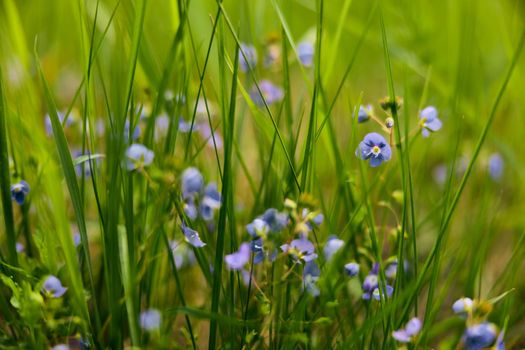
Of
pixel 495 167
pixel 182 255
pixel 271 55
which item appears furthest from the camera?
pixel 495 167

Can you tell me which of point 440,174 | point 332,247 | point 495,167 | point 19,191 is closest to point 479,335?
point 332,247

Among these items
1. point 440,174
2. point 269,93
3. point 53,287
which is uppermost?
point 440,174

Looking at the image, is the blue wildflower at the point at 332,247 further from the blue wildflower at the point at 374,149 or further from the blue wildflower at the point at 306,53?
the blue wildflower at the point at 306,53

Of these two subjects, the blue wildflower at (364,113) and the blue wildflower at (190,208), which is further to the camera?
the blue wildflower at (364,113)

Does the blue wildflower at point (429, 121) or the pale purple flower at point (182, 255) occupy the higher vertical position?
the blue wildflower at point (429, 121)

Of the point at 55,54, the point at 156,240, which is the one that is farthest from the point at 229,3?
the point at 156,240

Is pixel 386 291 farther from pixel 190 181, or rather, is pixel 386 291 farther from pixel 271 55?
pixel 271 55

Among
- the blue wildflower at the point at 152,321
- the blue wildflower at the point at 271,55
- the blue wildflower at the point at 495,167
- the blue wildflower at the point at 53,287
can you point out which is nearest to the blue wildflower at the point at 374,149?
the blue wildflower at the point at 152,321

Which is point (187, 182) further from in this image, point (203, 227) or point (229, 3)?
point (229, 3)
